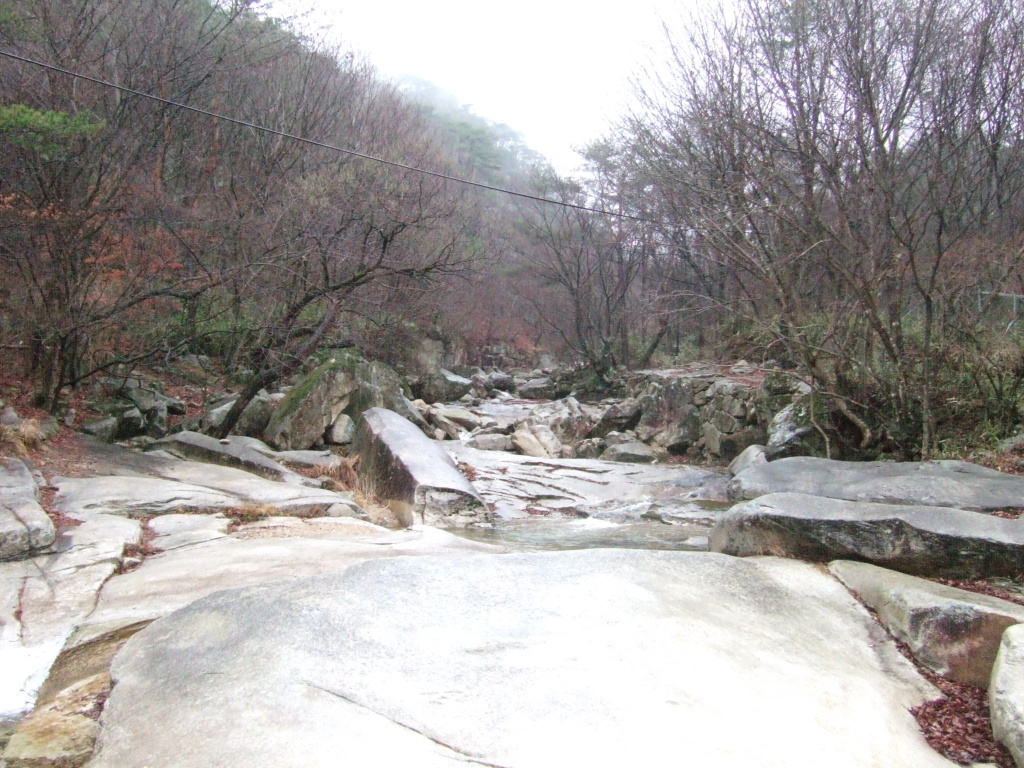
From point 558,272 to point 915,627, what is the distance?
20.9 meters

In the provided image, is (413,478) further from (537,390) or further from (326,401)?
(537,390)

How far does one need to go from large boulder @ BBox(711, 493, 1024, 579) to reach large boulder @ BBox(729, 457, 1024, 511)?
1299 millimetres

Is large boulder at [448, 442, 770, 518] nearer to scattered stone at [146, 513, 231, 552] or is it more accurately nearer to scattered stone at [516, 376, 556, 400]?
scattered stone at [146, 513, 231, 552]

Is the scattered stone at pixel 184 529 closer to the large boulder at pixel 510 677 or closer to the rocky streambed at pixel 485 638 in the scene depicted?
the rocky streambed at pixel 485 638

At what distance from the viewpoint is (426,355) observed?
22766 millimetres

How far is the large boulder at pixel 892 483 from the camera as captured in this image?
21.0ft

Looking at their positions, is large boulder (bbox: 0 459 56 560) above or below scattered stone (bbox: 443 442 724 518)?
above

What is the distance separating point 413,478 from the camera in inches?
328

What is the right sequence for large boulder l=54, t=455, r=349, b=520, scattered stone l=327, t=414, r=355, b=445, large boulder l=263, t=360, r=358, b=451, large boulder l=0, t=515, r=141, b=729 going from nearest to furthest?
large boulder l=0, t=515, r=141, b=729 → large boulder l=54, t=455, r=349, b=520 → large boulder l=263, t=360, r=358, b=451 → scattered stone l=327, t=414, r=355, b=445

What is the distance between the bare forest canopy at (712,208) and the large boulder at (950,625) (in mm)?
5765

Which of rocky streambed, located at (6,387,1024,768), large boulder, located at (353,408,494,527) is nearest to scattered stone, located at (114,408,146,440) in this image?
large boulder, located at (353,408,494,527)

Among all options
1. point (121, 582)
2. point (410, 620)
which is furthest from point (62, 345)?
point (410, 620)

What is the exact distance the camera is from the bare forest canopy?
358 inches

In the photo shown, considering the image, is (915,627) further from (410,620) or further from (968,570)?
(410,620)
